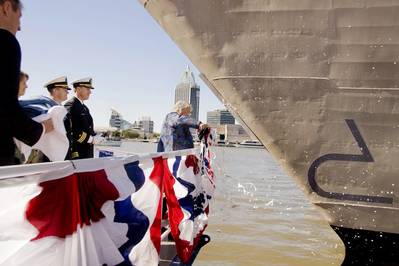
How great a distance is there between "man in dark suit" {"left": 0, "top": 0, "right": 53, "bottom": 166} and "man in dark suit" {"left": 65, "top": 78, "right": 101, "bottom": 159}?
2961 mm

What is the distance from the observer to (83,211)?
7.03 ft

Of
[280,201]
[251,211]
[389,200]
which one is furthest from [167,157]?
[280,201]

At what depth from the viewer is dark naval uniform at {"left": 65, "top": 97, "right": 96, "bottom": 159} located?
200 inches

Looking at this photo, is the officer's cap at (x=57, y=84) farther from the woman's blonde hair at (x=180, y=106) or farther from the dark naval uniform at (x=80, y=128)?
the woman's blonde hair at (x=180, y=106)

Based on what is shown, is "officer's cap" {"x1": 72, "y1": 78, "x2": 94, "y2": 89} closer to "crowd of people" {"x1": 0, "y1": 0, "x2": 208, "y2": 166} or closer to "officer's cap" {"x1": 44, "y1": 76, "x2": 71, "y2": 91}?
"crowd of people" {"x1": 0, "y1": 0, "x2": 208, "y2": 166}

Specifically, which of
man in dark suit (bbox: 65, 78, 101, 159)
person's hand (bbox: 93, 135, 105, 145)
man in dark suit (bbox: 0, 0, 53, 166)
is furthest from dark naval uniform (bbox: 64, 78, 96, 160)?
man in dark suit (bbox: 0, 0, 53, 166)

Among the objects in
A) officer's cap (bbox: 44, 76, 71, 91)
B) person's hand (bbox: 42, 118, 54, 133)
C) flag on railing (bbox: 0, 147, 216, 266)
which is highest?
officer's cap (bbox: 44, 76, 71, 91)

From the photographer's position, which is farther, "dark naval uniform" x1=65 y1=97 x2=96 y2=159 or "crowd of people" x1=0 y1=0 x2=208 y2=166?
"dark naval uniform" x1=65 y1=97 x2=96 y2=159

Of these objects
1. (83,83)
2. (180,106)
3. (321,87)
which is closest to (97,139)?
(83,83)

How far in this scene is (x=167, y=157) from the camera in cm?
381

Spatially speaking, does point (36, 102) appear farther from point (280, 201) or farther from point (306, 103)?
point (280, 201)

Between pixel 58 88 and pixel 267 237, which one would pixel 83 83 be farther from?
pixel 267 237

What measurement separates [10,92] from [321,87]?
2828 millimetres

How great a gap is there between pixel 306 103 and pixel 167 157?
1.39m
